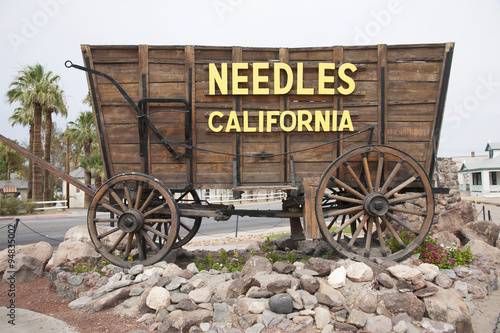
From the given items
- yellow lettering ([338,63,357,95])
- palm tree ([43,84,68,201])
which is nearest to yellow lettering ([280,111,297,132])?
yellow lettering ([338,63,357,95])

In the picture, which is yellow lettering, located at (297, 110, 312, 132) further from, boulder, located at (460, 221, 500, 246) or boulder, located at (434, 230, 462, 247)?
boulder, located at (460, 221, 500, 246)

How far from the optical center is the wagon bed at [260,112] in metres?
5.38

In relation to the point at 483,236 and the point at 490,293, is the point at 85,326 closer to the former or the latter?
the point at 490,293

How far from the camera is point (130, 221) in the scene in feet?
17.0

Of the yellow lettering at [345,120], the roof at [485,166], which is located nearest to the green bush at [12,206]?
the yellow lettering at [345,120]

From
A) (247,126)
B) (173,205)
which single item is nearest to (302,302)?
(173,205)

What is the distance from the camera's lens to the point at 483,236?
671 cm

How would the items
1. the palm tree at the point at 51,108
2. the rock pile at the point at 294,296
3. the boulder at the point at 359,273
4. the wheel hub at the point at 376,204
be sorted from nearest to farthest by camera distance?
the rock pile at the point at 294,296
the boulder at the point at 359,273
the wheel hub at the point at 376,204
the palm tree at the point at 51,108

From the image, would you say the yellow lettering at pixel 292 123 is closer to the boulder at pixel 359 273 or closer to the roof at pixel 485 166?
the boulder at pixel 359 273

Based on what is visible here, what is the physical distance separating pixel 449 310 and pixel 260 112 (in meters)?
3.54

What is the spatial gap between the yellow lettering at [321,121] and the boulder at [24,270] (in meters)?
5.12

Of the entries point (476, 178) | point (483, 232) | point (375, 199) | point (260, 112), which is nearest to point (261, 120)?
point (260, 112)

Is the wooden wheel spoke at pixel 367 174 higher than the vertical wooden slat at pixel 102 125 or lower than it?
lower

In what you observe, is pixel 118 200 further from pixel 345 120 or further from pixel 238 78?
pixel 345 120
